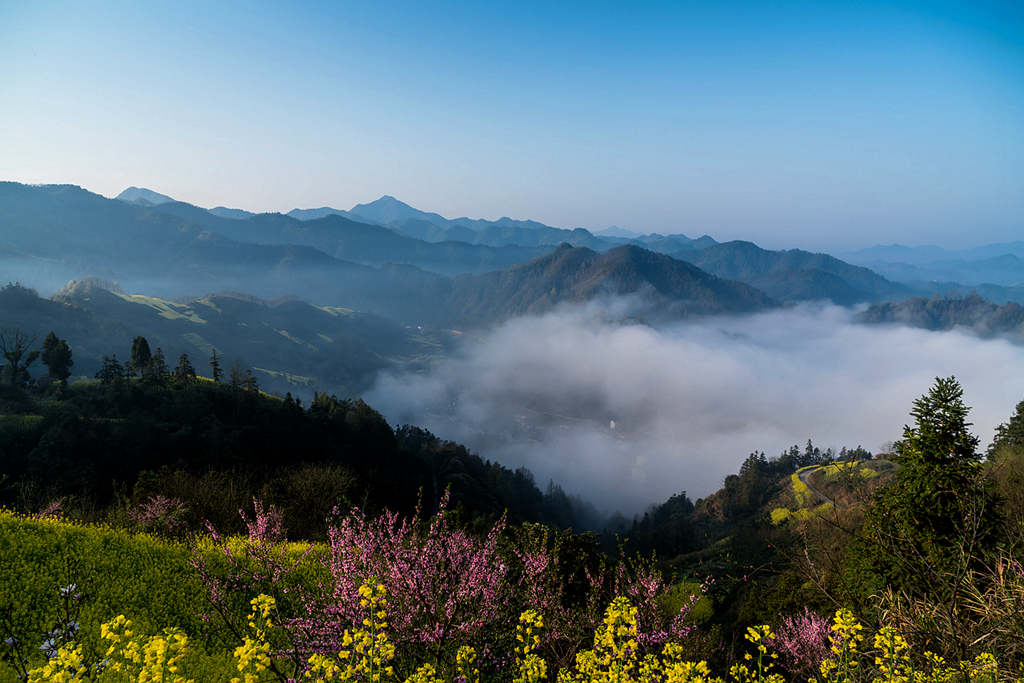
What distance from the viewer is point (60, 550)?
51.1ft

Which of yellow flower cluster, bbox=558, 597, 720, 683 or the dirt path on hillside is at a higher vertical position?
yellow flower cluster, bbox=558, 597, 720, 683

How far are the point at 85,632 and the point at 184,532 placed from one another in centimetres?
1128

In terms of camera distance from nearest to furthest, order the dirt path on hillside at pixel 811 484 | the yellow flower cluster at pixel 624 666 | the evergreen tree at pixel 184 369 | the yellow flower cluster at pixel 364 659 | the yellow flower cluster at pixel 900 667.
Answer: the yellow flower cluster at pixel 364 659
the yellow flower cluster at pixel 900 667
the yellow flower cluster at pixel 624 666
the evergreen tree at pixel 184 369
the dirt path on hillside at pixel 811 484

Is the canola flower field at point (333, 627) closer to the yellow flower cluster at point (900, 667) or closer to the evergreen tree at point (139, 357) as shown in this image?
the yellow flower cluster at point (900, 667)

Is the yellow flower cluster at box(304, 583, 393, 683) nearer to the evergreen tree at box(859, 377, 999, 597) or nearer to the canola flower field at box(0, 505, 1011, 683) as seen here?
the canola flower field at box(0, 505, 1011, 683)

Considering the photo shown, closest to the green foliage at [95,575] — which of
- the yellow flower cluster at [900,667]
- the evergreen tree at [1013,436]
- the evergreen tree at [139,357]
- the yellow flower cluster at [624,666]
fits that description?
the yellow flower cluster at [624,666]

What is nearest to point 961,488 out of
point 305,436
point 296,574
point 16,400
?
point 296,574

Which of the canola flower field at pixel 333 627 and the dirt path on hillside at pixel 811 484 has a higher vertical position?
the canola flower field at pixel 333 627

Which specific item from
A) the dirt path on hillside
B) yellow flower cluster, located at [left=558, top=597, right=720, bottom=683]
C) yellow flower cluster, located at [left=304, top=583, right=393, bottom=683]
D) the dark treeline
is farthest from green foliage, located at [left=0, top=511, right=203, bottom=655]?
the dirt path on hillside

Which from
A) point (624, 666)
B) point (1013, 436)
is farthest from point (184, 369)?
point (1013, 436)

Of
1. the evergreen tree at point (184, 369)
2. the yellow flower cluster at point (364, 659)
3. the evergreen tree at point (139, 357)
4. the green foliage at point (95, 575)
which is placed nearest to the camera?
the yellow flower cluster at point (364, 659)

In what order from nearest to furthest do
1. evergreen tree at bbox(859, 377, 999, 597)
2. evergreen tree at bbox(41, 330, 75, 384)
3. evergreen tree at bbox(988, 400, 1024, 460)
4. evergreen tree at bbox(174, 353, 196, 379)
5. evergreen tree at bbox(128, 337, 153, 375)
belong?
evergreen tree at bbox(859, 377, 999, 597), evergreen tree at bbox(988, 400, 1024, 460), evergreen tree at bbox(41, 330, 75, 384), evergreen tree at bbox(128, 337, 153, 375), evergreen tree at bbox(174, 353, 196, 379)

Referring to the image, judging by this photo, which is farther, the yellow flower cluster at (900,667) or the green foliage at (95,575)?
the green foliage at (95,575)

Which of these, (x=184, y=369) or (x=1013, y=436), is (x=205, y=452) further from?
(x=1013, y=436)
